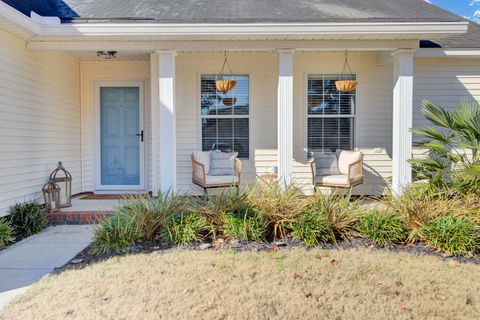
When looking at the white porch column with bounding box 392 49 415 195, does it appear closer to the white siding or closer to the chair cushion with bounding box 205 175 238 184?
the chair cushion with bounding box 205 175 238 184

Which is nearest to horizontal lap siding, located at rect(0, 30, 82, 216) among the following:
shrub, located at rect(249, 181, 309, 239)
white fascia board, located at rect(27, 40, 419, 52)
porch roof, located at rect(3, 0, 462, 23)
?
white fascia board, located at rect(27, 40, 419, 52)

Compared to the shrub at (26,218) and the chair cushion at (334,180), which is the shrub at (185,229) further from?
the chair cushion at (334,180)

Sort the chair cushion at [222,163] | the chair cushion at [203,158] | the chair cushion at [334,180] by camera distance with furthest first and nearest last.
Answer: the chair cushion at [222,163], the chair cushion at [203,158], the chair cushion at [334,180]

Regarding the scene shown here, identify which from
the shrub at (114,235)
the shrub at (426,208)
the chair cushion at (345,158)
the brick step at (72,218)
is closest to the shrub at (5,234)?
the brick step at (72,218)

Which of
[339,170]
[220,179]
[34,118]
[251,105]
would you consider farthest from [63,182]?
[339,170]

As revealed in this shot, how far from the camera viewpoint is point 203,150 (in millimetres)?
6980

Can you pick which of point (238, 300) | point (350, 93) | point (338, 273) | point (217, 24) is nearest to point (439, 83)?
point (350, 93)

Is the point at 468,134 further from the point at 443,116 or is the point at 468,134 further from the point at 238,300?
the point at 238,300

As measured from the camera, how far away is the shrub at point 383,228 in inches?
166

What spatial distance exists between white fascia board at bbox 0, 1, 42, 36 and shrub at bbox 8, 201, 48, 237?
7.52ft

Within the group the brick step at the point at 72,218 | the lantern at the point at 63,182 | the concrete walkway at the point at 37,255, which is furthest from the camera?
the lantern at the point at 63,182

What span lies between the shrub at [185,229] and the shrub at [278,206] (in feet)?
2.19

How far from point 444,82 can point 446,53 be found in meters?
0.59

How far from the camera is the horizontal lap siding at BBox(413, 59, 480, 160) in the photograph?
22.0 ft
